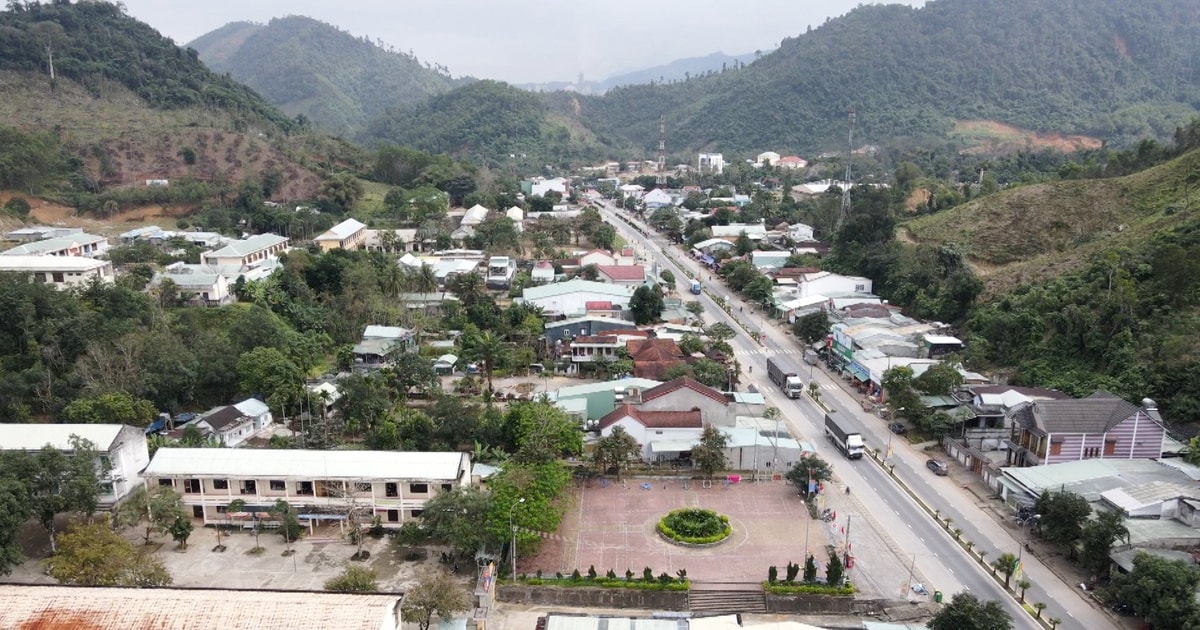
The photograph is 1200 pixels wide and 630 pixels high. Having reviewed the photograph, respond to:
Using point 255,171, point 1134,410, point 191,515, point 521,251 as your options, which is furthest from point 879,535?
point 255,171

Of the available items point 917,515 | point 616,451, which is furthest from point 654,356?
point 917,515

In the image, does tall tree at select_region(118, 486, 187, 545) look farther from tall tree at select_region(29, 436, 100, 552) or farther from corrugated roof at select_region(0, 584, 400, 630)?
corrugated roof at select_region(0, 584, 400, 630)

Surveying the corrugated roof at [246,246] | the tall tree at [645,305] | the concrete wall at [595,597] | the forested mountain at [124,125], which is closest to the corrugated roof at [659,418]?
the concrete wall at [595,597]

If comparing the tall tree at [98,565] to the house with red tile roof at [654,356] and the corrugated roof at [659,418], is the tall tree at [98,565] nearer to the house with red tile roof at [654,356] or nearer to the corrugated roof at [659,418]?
the corrugated roof at [659,418]

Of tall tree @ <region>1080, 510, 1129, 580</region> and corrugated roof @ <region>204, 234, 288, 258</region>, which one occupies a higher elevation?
corrugated roof @ <region>204, 234, 288, 258</region>

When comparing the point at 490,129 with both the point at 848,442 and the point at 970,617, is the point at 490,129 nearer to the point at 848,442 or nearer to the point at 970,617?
the point at 848,442

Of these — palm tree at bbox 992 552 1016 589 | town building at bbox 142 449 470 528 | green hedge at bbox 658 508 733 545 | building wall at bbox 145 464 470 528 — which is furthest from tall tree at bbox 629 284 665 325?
palm tree at bbox 992 552 1016 589
